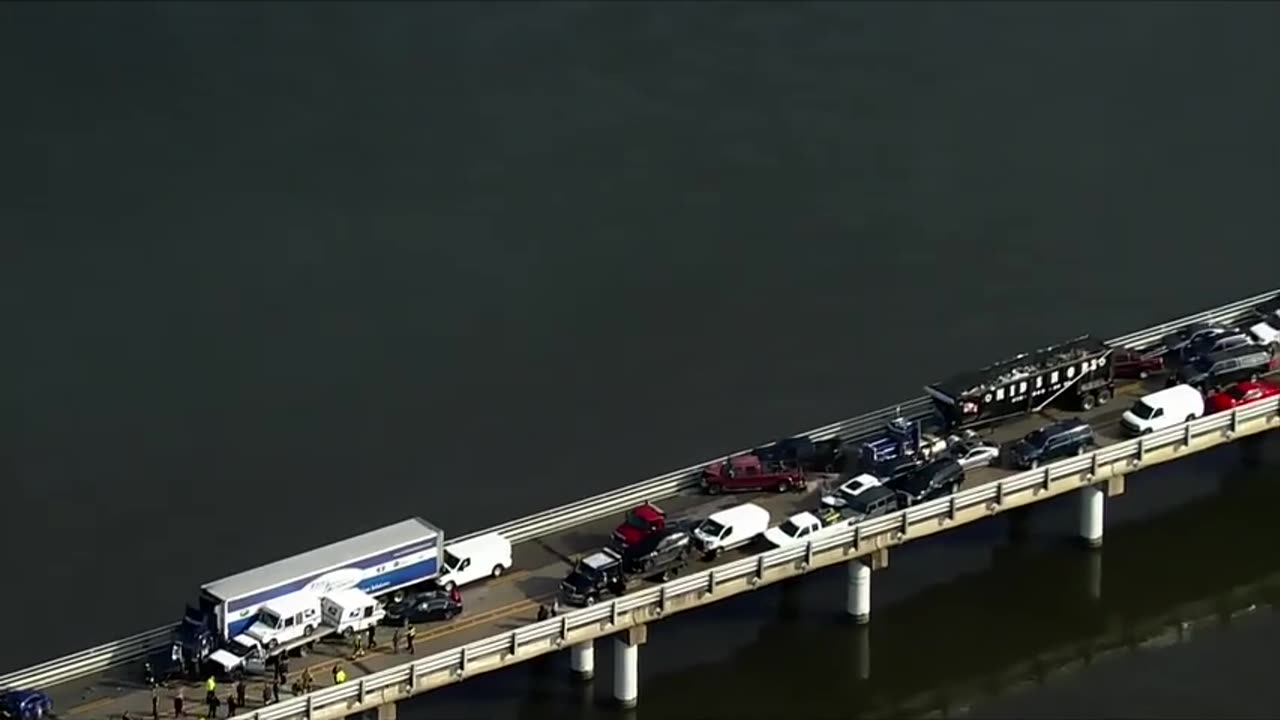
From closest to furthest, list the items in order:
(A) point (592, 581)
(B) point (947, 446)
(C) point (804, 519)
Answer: (A) point (592, 581), (C) point (804, 519), (B) point (947, 446)

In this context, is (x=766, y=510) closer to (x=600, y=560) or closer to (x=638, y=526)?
(x=638, y=526)

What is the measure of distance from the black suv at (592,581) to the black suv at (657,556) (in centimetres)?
A: 53

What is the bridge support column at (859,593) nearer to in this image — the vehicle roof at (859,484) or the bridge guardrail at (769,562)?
the bridge guardrail at (769,562)

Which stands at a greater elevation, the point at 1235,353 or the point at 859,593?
the point at 1235,353

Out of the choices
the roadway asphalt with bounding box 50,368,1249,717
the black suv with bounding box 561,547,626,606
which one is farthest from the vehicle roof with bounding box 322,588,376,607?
the black suv with bounding box 561,547,626,606

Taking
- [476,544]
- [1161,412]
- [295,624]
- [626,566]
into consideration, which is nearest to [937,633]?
[1161,412]

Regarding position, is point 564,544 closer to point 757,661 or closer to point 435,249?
point 757,661

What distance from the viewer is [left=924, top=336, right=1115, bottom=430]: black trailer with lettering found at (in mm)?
A: 107938

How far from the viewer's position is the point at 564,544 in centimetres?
10256

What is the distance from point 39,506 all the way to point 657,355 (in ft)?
76.9

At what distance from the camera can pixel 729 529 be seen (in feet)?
331

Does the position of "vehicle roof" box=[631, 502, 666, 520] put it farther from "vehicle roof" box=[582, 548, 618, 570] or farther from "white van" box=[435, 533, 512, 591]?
"white van" box=[435, 533, 512, 591]

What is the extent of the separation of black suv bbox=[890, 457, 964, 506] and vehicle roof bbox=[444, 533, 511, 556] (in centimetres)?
1275

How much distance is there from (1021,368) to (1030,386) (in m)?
0.75
